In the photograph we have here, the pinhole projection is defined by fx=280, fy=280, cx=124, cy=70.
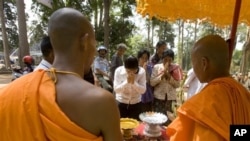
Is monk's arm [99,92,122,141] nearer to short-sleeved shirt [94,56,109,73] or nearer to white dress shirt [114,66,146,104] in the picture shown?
white dress shirt [114,66,146,104]

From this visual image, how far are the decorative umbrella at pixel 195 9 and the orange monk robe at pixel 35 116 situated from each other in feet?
5.43

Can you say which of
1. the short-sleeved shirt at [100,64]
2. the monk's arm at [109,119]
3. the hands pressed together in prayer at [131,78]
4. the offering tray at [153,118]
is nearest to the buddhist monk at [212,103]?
the monk's arm at [109,119]

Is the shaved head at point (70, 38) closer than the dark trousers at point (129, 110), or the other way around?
the shaved head at point (70, 38)

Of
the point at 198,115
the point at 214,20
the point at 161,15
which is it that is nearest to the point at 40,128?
the point at 198,115

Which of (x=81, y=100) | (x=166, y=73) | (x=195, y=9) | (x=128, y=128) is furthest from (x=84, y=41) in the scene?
(x=166, y=73)

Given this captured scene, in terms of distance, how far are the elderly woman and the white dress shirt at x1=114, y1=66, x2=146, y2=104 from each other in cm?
45

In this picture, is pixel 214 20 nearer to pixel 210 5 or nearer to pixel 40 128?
pixel 210 5

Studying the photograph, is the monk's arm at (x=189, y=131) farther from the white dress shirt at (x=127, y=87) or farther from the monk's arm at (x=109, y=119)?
the white dress shirt at (x=127, y=87)

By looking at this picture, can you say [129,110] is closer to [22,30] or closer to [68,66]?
[68,66]

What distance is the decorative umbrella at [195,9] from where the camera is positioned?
2.71 meters

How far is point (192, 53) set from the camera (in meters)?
1.76

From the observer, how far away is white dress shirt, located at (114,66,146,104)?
13.0 ft

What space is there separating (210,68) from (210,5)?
164 cm

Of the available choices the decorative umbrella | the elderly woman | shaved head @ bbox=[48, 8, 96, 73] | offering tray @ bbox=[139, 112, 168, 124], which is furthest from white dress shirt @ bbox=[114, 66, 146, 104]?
shaved head @ bbox=[48, 8, 96, 73]
